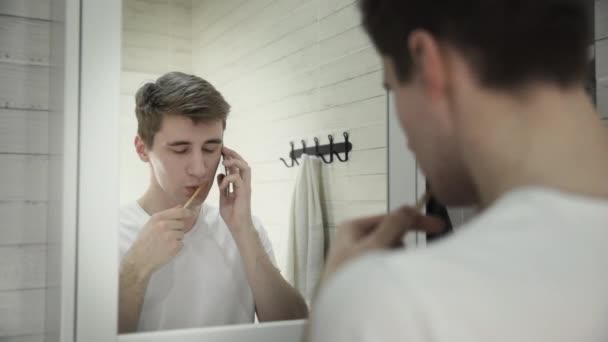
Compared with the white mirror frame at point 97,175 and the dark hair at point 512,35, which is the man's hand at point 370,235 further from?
the white mirror frame at point 97,175

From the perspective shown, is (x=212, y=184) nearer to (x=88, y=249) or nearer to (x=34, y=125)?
(x=88, y=249)

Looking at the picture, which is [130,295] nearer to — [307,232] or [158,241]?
[158,241]

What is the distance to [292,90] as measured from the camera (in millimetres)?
1299

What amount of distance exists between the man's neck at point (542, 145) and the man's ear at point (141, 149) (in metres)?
0.78

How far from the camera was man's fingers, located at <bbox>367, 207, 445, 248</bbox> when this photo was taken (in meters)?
0.58

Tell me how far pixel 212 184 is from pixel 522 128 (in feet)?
2.64

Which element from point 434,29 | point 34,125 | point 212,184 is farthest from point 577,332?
point 34,125

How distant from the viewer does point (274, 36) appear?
129 cm

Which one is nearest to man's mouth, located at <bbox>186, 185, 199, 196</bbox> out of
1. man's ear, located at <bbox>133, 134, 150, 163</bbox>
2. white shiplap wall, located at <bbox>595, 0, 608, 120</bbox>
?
man's ear, located at <bbox>133, 134, 150, 163</bbox>

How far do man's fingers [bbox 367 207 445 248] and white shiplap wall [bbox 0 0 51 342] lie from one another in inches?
33.8

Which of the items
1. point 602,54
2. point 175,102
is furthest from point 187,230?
point 602,54

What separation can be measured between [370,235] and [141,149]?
671 millimetres

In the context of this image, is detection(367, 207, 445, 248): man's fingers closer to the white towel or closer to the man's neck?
the man's neck

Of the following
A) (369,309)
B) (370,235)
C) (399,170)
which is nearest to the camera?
(369,309)
